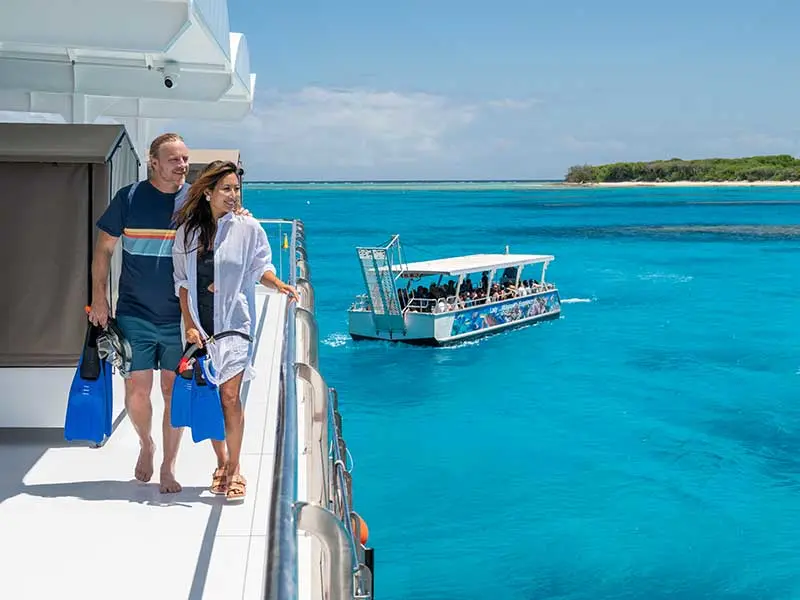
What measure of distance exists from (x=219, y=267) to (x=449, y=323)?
3188 centimetres

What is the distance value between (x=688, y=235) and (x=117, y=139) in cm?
10300

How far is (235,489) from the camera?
182 inches

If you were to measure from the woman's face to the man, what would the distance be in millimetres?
315

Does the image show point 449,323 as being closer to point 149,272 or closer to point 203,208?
point 149,272

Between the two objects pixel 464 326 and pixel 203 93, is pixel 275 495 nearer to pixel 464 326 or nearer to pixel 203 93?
pixel 203 93

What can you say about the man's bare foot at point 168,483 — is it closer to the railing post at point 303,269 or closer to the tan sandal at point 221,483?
the tan sandal at point 221,483

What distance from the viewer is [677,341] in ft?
126

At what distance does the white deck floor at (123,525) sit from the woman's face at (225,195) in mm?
1398

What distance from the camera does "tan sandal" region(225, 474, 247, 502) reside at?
15.2ft

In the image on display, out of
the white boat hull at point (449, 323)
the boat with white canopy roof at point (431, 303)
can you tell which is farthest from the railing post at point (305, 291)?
the white boat hull at point (449, 323)

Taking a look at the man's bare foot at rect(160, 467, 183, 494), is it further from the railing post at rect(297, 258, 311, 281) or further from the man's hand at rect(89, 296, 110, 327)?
the railing post at rect(297, 258, 311, 281)

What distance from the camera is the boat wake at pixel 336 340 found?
3747 centimetres

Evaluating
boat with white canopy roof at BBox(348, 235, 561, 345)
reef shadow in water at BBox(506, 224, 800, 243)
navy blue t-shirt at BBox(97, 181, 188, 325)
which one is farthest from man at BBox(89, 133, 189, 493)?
reef shadow in water at BBox(506, 224, 800, 243)

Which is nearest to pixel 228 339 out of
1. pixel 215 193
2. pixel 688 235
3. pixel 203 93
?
pixel 215 193
